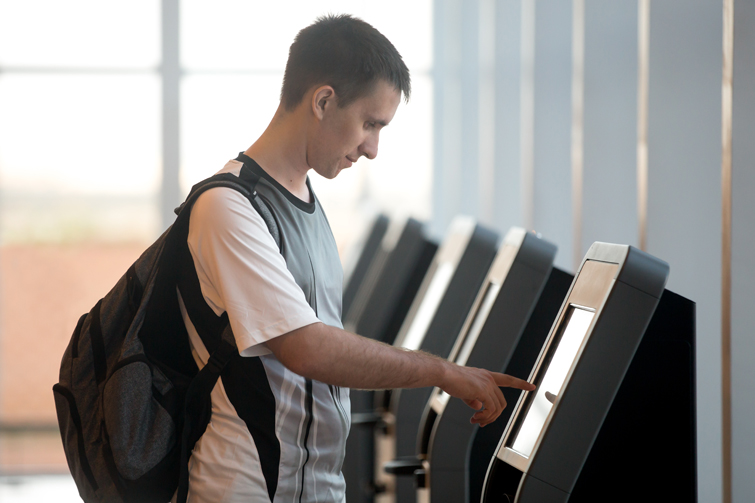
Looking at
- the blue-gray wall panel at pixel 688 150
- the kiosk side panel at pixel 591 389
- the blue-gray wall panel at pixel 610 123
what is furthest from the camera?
the blue-gray wall panel at pixel 610 123

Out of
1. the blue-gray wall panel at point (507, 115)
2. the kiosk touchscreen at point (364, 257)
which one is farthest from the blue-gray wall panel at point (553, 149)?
the kiosk touchscreen at point (364, 257)

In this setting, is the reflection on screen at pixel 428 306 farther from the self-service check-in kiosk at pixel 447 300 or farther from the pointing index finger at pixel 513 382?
the pointing index finger at pixel 513 382

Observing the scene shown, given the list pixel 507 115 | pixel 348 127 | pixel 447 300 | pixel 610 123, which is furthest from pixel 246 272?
pixel 507 115

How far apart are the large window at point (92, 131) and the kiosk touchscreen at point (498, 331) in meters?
3.02

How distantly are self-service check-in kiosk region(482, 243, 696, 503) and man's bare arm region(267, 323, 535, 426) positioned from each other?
69 mm

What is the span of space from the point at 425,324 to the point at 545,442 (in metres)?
0.98

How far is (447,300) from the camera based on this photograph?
181cm

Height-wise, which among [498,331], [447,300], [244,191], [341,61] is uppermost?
[341,61]

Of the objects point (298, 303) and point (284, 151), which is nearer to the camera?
point (298, 303)

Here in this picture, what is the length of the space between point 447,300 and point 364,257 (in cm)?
116

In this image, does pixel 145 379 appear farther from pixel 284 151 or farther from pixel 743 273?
pixel 743 273

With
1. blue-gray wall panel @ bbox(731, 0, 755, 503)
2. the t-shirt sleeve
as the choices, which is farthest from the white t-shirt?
blue-gray wall panel @ bbox(731, 0, 755, 503)

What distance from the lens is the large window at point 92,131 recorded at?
14.3 feet

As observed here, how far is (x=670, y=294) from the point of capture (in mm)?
1072
